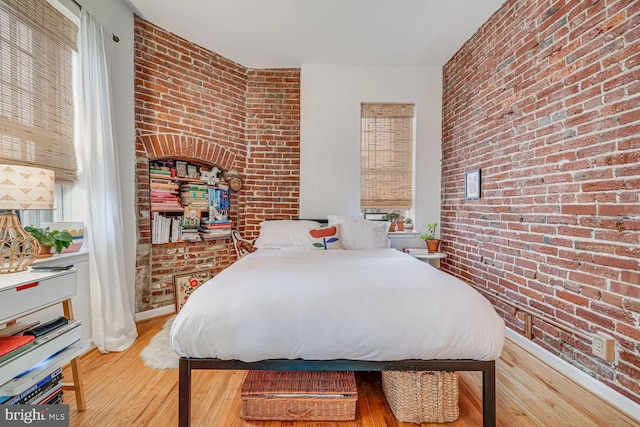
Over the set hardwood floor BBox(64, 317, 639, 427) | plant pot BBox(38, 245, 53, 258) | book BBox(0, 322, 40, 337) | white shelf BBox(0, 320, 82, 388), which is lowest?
hardwood floor BBox(64, 317, 639, 427)

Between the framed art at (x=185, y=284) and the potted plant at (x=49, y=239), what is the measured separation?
129 cm

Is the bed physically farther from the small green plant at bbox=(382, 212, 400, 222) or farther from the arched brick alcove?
the small green plant at bbox=(382, 212, 400, 222)

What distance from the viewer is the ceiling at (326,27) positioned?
263 centimetres

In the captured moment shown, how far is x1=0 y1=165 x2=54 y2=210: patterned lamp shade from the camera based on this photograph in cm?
136

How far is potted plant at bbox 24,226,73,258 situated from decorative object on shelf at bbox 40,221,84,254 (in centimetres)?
5

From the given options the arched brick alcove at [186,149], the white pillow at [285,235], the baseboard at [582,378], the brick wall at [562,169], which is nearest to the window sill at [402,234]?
the brick wall at [562,169]

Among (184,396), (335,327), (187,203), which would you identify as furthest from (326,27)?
(184,396)

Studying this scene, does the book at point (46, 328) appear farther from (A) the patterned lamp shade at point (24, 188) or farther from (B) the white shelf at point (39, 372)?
(A) the patterned lamp shade at point (24, 188)

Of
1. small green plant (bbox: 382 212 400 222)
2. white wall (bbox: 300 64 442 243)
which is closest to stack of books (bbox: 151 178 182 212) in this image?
white wall (bbox: 300 64 442 243)

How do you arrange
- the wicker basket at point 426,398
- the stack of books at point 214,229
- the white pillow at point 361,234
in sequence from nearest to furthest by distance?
the wicker basket at point 426,398 < the white pillow at point 361,234 < the stack of books at point 214,229

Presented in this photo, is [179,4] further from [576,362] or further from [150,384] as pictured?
[576,362]

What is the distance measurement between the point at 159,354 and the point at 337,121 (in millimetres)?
3011

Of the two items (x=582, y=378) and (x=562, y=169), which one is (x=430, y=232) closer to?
(x=562, y=169)

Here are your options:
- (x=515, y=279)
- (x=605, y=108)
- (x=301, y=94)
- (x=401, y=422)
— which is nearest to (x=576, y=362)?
(x=515, y=279)
